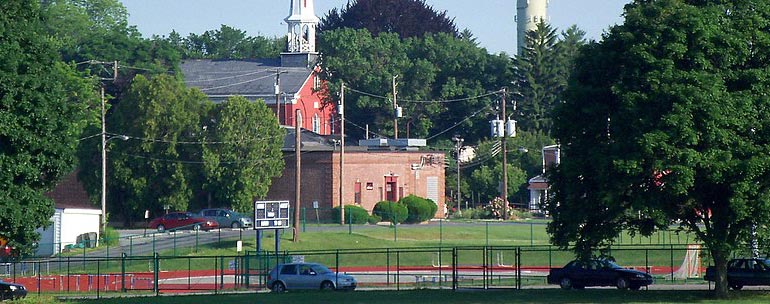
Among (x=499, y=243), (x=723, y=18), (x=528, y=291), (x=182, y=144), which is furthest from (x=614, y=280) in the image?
(x=182, y=144)

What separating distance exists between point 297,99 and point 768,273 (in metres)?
70.3

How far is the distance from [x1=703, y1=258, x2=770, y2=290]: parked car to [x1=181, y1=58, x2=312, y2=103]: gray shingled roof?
2689 inches

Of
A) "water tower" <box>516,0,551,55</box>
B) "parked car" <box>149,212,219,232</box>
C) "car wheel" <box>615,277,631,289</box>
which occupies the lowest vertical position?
"car wheel" <box>615,277,631,289</box>

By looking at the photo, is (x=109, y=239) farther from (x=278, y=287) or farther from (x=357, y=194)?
(x=278, y=287)

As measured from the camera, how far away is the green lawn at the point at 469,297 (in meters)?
42.4

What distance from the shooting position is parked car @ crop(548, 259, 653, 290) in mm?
47469

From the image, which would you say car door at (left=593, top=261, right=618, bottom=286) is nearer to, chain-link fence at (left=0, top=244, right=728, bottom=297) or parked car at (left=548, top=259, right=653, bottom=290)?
parked car at (left=548, top=259, right=653, bottom=290)

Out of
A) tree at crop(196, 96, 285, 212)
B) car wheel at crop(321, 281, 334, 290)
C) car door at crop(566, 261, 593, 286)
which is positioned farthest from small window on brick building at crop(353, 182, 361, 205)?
car door at crop(566, 261, 593, 286)

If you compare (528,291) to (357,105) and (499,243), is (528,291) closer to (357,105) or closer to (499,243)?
(499,243)

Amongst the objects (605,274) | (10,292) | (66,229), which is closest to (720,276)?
(605,274)

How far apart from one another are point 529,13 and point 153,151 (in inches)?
2568

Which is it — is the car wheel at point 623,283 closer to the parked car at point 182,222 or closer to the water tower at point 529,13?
the parked car at point 182,222

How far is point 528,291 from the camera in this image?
46938 mm

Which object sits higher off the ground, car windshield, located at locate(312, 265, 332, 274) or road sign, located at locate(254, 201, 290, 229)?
road sign, located at locate(254, 201, 290, 229)
